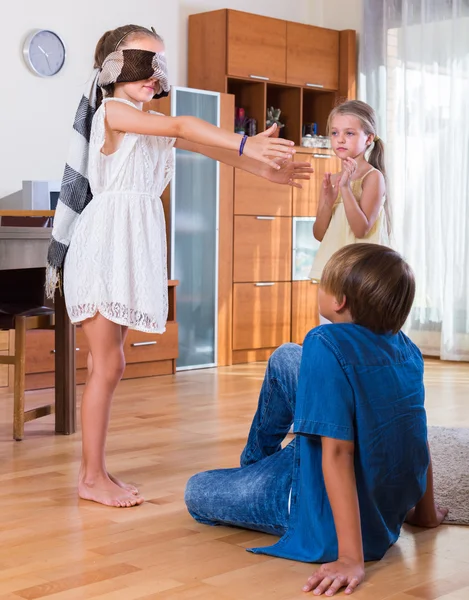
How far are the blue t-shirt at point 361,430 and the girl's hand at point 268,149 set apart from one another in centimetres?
43

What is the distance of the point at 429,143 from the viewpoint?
5.89 metres

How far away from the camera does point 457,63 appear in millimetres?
5762

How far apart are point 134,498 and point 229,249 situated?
3.19 m

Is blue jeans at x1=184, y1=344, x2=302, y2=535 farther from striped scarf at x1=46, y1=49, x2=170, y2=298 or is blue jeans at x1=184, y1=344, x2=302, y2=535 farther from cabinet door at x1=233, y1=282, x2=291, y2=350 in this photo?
cabinet door at x1=233, y1=282, x2=291, y2=350

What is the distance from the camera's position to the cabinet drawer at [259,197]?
5.59m

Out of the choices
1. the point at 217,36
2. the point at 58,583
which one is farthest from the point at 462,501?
the point at 217,36

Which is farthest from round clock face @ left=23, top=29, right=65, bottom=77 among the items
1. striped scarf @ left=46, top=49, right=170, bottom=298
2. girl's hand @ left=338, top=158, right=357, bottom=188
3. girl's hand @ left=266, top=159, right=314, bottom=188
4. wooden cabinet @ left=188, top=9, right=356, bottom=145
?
girl's hand @ left=266, top=159, right=314, bottom=188

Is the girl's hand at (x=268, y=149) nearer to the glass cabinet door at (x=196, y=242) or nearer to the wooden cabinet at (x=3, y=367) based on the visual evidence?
the wooden cabinet at (x=3, y=367)

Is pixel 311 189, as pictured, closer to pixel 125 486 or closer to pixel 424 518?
pixel 125 486

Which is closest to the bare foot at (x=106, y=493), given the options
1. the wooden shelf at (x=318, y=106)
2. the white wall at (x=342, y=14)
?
the wooden shelf at (x=318, y=106)

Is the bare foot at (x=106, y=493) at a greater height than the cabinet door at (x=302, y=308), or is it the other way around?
the cabinet door at (x=302, y=308)

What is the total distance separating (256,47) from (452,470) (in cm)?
359

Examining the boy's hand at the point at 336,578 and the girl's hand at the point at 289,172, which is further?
the girl's hand at the point at 289,172

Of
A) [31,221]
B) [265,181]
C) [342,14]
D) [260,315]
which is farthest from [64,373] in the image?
[342,14]
